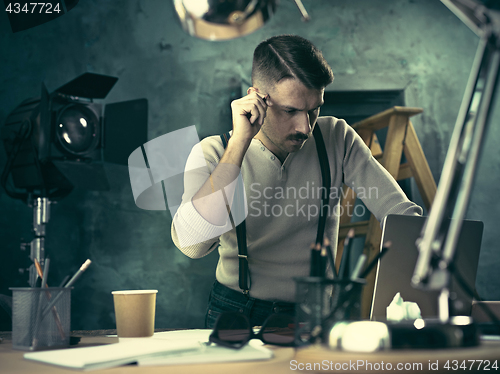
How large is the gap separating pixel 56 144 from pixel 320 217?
1.10 metres

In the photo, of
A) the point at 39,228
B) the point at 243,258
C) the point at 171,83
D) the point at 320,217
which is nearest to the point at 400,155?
the point at 320,217

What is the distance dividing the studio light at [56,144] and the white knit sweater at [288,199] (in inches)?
26.2

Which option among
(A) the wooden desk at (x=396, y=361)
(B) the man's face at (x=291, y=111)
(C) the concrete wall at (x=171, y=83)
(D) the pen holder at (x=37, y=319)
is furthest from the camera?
(C) the concrete wall at (x=171, y=83)

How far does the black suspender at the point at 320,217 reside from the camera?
4.11 ft

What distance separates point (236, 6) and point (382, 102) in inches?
97.8

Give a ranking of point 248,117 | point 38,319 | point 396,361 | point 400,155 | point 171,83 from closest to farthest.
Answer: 1. point 396,361
2. point 38,319
3. point 248,117
4. point 400,155
5. point 171,83

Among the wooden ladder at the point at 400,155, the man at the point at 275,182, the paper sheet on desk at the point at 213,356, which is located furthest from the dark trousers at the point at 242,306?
the wooden ladder at the point at 400,155

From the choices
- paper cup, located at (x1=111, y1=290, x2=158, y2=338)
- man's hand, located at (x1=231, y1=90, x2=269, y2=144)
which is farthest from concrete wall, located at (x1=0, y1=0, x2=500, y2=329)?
paper cup, located at (x1=111, y1=290, x2=158, y2=338)

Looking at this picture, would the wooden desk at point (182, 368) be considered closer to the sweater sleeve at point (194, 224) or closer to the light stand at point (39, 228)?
the sweater sleeve at point (194, 224)

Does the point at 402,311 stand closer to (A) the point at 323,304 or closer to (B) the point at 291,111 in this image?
(A) the point at 323,304

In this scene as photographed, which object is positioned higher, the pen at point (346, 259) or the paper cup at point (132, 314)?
the pen at point (346, 259)

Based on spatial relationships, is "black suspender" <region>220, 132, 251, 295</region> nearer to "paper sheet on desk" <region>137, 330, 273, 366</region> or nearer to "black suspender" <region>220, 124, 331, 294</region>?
"black suspender" <region>220, 124, 331, 294</region>

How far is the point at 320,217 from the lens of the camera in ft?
4.34

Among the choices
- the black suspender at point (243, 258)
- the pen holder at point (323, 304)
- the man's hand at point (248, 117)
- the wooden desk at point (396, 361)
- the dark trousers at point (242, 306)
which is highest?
the man's hand at point (248, 117)
